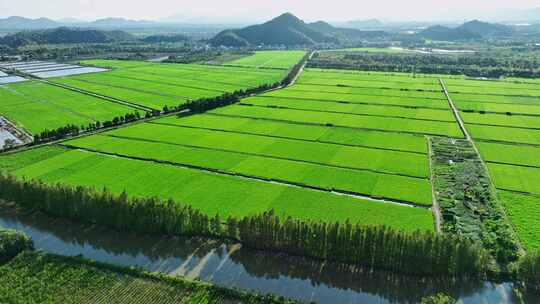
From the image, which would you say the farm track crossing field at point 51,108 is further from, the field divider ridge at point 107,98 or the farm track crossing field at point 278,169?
the farm track crossing field at point 278,169

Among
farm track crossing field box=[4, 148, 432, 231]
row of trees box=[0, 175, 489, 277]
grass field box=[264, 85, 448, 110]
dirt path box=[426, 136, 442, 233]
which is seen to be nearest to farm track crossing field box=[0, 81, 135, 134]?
farm track crossing field box=[4, 148, 432, 231]

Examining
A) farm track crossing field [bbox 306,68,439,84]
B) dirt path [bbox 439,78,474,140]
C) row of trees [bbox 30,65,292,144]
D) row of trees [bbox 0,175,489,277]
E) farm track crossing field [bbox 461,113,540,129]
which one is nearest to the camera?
row of trees [bbox 0,175,489,277]

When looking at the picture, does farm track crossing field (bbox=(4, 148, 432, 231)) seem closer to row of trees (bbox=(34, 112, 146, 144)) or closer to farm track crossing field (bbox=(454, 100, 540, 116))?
row of trees (bbox=(34, 112, 146, 144))

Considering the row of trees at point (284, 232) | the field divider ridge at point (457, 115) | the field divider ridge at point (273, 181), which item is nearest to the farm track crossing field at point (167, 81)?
the field divider ridge at point (273, 181)

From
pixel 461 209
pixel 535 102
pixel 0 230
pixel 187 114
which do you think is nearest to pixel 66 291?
pixel 0 230

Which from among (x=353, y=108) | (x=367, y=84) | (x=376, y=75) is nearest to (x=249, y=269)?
(x=353, y=108)

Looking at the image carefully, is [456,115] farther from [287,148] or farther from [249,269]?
[249,269]

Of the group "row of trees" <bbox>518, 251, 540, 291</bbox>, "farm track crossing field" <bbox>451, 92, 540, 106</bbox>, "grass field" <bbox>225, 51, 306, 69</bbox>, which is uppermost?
"grass field" <bbox>225, 51, 306, 69</bbox>
